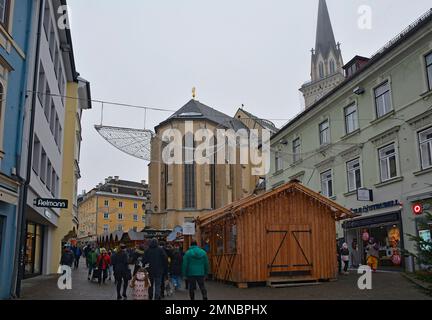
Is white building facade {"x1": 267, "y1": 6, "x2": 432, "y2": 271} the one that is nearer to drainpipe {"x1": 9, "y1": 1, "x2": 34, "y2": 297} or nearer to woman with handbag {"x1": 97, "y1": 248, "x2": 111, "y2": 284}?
woman with handbag {"x1": 97, "y1": 248, "x2": 111, "y2": 284}

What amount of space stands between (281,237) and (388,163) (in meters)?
7.56

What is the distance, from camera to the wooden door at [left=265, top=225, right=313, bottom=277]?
16484 mm

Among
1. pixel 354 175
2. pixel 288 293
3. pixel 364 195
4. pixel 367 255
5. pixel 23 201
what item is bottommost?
pixel 288 293

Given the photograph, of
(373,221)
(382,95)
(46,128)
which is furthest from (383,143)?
(46,128)

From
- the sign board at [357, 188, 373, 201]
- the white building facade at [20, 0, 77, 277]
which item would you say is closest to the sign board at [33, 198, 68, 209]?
the white building facade at [20, 0, 77, 277]

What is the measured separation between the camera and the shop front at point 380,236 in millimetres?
19812

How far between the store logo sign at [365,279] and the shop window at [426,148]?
5126mm

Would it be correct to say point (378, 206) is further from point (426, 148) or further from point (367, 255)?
point (426, 148)

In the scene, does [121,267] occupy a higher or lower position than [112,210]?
lower

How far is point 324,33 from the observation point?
7100 cm

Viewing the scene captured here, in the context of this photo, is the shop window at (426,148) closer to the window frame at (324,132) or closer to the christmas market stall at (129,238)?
the window frame at (324,132)

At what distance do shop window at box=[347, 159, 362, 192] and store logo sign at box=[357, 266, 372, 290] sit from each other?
14.0ft

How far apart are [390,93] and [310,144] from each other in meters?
8.44
